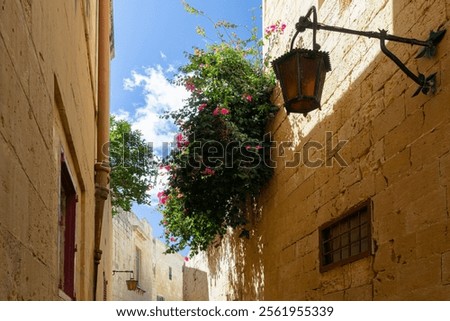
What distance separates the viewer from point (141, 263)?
81.7ft

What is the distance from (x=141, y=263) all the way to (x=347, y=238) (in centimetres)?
1976

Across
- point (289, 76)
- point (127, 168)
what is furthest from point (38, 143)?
point (127, 168)

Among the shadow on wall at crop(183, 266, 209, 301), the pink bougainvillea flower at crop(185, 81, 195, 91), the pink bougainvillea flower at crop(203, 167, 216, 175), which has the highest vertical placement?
the pink bougainvillea flower at crop(185, 81, 195, 91)

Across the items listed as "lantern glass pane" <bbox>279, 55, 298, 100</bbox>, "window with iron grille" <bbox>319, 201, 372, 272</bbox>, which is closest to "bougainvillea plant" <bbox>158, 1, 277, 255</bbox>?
"window with iron grille" <bbox>319, 201, 372, 272</bbox>

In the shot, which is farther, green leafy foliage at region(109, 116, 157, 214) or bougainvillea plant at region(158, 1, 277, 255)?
green leafy foliage at region(109, 116, 157, 214)

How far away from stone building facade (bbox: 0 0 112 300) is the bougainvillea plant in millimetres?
3501

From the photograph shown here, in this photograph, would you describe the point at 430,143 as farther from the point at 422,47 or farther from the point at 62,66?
the point at 62,66

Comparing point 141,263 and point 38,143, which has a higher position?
point 141,263

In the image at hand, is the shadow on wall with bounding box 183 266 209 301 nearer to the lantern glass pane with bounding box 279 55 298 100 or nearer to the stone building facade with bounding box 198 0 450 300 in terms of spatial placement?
the stone building facade with bounding box 198 0 450 300

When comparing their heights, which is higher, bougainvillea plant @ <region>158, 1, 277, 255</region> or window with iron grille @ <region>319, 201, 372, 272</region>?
bougainvillea plant @ <region>158, 1, 277, 255</region>

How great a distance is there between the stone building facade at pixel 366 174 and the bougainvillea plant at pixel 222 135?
307 mm

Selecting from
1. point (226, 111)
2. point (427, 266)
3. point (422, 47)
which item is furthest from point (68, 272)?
point (226, 111)

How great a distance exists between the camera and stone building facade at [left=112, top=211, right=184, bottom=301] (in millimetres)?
19422

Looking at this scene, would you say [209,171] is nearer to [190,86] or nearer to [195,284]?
[190,86]
